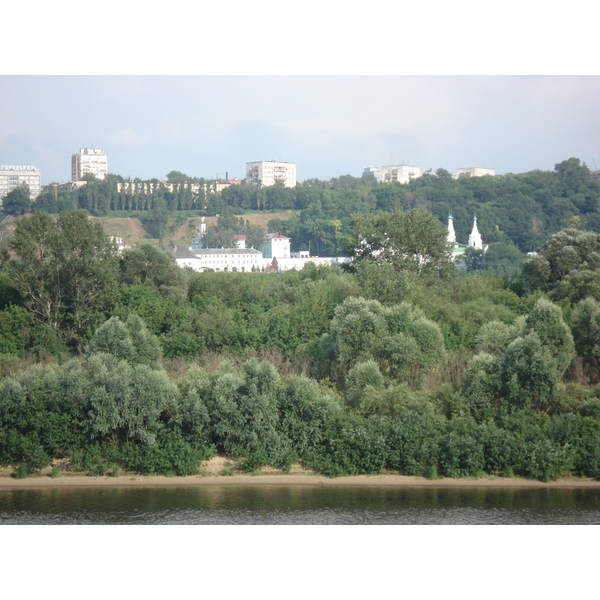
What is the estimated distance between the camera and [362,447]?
13461mm

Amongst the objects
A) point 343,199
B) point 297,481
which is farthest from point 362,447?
point 343,199

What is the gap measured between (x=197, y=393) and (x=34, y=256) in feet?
28.4

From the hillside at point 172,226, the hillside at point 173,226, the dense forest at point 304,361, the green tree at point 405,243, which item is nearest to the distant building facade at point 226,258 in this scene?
the hillside at point 172,226

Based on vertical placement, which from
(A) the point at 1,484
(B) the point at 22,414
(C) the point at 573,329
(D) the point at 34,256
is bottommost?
(A) the point at 1,484

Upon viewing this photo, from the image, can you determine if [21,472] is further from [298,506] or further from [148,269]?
[148,269]

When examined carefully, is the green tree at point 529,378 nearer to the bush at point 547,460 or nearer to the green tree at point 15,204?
the bush at point 547,460

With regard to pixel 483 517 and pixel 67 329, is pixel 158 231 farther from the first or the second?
pixel 483 517

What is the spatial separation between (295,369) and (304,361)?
1.62 ft

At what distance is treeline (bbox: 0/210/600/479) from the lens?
13484 millimetres

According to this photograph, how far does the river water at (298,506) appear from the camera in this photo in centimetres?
1156

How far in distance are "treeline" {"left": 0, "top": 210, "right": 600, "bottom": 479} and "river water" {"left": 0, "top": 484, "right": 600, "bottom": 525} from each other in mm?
634

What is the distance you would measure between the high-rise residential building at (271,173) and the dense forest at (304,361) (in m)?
80.9
